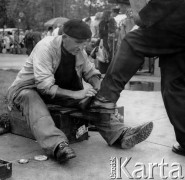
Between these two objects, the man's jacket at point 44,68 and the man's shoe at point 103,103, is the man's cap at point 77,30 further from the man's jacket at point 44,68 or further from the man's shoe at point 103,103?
the man's shoe at point 103,103

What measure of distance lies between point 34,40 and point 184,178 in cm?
1535

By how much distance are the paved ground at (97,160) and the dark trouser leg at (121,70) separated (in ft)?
1.91

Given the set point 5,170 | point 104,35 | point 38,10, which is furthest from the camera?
point 38,10

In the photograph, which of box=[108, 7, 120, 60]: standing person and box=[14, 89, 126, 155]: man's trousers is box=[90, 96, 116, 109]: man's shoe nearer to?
box=[14, 89, 126, 155]: man's trousers

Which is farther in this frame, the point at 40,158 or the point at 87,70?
the point at 87,70

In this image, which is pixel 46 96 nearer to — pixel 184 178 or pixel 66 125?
pixel 66 125

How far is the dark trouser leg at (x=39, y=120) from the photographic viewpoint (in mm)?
3470

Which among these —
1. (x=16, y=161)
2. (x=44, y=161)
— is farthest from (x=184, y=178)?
(x=16, y=161)

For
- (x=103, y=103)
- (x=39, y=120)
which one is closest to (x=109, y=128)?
(x=103, y=103)

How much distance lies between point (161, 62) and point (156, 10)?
51cm

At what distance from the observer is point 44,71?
374cm

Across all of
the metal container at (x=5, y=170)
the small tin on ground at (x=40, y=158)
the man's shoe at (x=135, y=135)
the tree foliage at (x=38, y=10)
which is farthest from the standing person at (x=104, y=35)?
the tree foliage at (x=38, y=10)

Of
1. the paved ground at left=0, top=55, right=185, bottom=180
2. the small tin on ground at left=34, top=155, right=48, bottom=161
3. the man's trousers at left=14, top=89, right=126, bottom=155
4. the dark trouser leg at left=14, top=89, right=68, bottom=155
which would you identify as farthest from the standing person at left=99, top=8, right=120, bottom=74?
the small tin on ground at left=34, top=155, right=48, bottom=161

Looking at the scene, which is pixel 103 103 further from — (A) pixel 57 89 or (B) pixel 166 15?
(B) pixel 166 15
